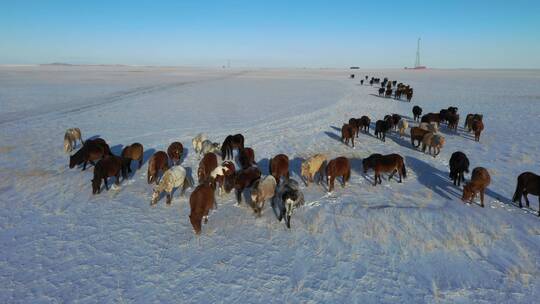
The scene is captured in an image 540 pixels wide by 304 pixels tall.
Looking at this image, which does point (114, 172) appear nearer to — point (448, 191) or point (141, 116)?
point (448, 191)

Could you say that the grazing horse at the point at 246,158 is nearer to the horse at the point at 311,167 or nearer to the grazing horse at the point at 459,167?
the horse at the point at 311,167

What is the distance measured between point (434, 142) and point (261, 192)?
7.58 m

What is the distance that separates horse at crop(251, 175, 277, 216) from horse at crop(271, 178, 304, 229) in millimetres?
169

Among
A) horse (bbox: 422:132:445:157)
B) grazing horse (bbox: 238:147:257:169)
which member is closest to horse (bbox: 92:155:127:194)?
grazing horse (bbox: 238:147:257:169)

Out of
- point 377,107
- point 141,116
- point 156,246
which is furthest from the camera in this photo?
point 377,107

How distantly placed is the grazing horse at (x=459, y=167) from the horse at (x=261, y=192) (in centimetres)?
527

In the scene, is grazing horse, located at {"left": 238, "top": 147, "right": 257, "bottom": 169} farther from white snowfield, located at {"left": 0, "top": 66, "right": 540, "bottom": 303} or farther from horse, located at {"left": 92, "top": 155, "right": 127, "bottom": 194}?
horse, located at {"left": 92, "top": 155, "right": 127, "bottom": 194}

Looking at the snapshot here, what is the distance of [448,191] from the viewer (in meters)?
8.83

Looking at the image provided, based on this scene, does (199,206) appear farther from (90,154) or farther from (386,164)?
(90,154)

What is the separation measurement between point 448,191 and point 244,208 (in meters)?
5.46

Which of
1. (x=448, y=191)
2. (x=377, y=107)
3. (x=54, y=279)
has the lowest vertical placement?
(x=54, y=279)

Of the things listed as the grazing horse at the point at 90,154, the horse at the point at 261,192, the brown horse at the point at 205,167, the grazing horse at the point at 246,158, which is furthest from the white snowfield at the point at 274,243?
the brown horse at the point at 205,167

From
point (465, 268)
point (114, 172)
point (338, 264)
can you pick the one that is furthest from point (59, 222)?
point (465, 268)

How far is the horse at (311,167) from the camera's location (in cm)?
905
